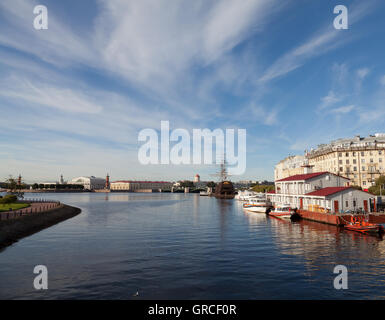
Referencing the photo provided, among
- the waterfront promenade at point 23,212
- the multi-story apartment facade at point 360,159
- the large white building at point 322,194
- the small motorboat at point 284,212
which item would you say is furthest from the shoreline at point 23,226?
the multi-story apartment facade at point 360,159

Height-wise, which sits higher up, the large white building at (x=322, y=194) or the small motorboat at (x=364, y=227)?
the large white building at (x=322, y=194)

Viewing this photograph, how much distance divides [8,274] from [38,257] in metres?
6.20

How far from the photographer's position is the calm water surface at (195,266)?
18.9 metres

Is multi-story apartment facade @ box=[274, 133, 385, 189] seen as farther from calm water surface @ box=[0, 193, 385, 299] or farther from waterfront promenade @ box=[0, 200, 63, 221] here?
waterfront promenade @ box=[0, 200, 63, 221]

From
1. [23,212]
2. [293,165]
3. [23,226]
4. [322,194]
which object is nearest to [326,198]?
[322,194]

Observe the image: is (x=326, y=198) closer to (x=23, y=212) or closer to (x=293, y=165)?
(x=23, y=212)

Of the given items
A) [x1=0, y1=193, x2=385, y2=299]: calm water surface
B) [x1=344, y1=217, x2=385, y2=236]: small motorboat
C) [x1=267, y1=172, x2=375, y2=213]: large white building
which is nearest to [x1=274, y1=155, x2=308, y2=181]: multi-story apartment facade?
[x1=267, y1=172, x2=375, y2=213]: large white building

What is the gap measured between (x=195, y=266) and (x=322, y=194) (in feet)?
134

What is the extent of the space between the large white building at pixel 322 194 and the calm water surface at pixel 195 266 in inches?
519

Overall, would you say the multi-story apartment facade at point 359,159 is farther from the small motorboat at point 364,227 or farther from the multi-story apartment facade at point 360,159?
the small motorboat at point 364,227

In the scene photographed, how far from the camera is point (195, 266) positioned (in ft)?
82.7

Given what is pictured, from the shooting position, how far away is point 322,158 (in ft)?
447

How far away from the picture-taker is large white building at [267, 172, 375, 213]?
52.5 m
